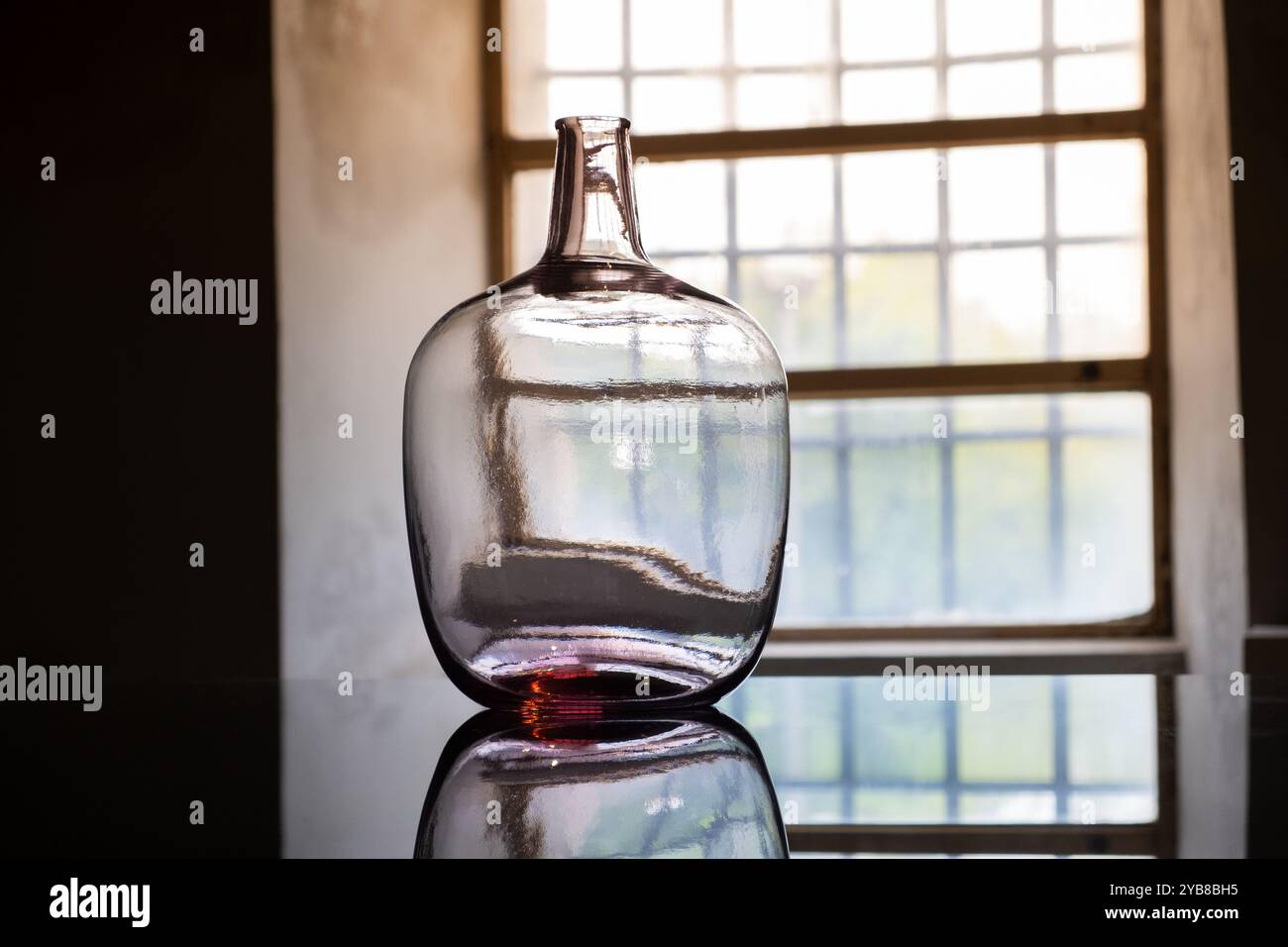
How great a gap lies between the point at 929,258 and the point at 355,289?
1391mm

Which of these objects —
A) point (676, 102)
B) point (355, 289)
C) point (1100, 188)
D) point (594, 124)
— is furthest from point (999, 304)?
point (594, 124)

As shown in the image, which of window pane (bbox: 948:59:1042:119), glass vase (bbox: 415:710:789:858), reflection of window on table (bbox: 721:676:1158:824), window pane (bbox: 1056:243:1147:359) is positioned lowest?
reflection of window on table (bbox: 721:676:1158:824)

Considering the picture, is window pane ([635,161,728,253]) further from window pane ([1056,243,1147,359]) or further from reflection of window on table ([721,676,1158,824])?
reflection of window on table ([721,676,1158,824])

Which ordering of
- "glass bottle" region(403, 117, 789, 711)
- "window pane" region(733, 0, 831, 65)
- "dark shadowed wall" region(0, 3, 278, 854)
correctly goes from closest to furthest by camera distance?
"glass bottle" region(403, 117, 789, 711) → "dark shadowed wall" region(0, 3, 278, 854) → "window pane" region(733, 0, 831, 65)

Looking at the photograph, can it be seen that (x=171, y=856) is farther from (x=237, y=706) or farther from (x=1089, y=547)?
(x=1089, y=547)

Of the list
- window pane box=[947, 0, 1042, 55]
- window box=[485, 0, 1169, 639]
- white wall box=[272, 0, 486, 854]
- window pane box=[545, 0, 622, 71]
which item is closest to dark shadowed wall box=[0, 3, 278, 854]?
white wall box=[272, 0, 486, 854]

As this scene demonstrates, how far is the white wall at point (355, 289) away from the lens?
2.30 meters

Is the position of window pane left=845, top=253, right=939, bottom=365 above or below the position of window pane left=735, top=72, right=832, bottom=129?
below

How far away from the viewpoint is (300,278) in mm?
2309

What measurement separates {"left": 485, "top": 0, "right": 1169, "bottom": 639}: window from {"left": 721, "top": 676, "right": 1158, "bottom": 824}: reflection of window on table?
2181 millimetres

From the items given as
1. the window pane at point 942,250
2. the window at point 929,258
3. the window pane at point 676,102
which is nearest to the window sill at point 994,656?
the window at point 929,258

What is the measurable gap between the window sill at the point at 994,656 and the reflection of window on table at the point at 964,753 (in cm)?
194

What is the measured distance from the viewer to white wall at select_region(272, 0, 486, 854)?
7.54ft
